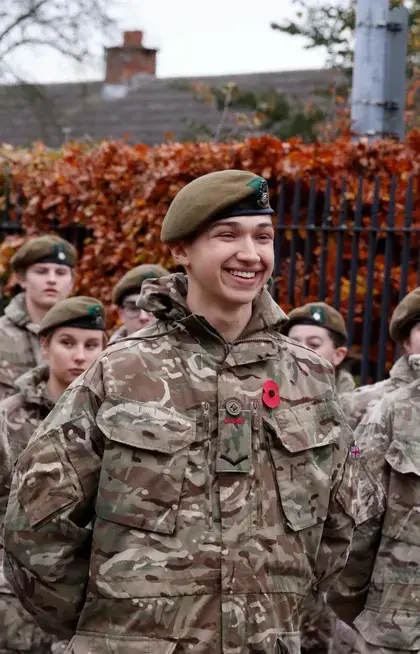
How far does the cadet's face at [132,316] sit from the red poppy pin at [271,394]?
12.8 feet

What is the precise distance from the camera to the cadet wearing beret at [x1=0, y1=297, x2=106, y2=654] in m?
6.25

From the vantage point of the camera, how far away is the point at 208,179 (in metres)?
3.95

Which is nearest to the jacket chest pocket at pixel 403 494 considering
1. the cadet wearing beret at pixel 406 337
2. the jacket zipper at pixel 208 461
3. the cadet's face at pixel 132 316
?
the cadet wearing beret at pixel 406 337

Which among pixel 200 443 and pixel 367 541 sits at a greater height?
pixel 200 443

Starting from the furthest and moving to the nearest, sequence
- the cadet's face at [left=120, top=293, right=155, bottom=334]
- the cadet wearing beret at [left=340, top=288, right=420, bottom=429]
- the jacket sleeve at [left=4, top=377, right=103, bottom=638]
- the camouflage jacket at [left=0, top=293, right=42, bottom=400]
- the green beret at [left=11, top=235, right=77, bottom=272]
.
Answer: the green beret at [left=11, top=235, right=77, bottom=272] → the camouflage jacket at [left=0, top=293, right=42, bottom=400] → the cadet's face at [left=120, top=293, right=155, bottom=334] → the cadet wearing beret at [left=340, top=288, right=420, bottom=429] → the jacket sleeve at [left=4, top=377, right=103, bottom=638]

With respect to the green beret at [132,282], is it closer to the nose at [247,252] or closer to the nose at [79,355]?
the nose at [79,355]

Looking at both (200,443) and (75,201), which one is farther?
(75,201)

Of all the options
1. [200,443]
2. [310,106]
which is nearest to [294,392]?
[200,443]

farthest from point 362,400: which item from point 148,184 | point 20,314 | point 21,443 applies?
point 148,184

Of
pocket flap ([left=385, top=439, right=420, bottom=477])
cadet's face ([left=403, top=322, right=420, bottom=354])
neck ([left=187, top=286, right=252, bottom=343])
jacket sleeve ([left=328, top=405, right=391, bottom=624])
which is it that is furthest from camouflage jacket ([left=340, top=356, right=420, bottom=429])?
neck ([left=187, top=286, right=252, bottom=343])

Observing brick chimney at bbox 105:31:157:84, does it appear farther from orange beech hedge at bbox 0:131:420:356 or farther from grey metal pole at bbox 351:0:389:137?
grey metal pole at bbox 351:0:389:137

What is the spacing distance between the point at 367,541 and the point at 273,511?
1.92m

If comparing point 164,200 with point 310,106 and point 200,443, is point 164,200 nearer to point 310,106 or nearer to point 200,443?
point 200,443

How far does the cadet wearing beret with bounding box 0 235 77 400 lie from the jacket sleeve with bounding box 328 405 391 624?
3.18 meters
